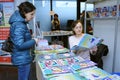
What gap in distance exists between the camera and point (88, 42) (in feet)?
7.20

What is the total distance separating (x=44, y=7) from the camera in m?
8.23

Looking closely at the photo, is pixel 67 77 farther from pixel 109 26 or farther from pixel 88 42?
pixel 109 26

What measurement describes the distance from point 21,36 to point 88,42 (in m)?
0.80

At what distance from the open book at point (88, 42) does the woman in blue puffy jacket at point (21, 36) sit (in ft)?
1.88

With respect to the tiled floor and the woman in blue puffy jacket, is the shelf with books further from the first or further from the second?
the tiled floor

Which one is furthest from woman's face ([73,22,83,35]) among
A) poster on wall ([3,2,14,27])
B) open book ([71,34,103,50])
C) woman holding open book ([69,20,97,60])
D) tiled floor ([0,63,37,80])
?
poster on wall ([3,2,14,27])

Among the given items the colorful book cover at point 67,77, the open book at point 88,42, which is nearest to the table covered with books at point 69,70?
the colorful book cover at point 67,77

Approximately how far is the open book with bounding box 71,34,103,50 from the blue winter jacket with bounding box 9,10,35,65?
22.9 inches

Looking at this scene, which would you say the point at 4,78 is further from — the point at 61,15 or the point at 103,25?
the point at 61,15

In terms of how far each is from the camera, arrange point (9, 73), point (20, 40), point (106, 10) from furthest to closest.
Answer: point (9, 73) < point (106, 10) < point (20, 40)

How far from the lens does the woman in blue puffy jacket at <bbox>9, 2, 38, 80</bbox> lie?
2146mm

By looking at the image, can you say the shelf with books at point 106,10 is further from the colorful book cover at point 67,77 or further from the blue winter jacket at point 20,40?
the colorful book cover at point 67,77

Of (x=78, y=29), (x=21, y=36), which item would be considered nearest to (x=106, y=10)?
(x=78, y=29)

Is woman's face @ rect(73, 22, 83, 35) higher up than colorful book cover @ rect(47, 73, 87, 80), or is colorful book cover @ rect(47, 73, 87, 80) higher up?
woman's face @ rect(73, 22, 83, 35)
